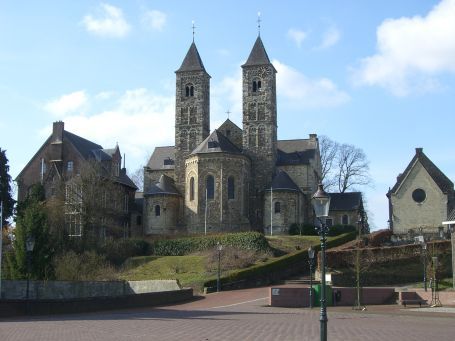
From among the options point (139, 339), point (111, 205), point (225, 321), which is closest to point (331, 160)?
point (111, 205)

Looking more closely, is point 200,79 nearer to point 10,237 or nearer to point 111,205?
point 111,205

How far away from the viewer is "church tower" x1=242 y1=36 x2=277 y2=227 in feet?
250

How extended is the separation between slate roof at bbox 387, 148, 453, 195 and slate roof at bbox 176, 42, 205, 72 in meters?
27.5

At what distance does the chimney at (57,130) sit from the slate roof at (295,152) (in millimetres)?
25593

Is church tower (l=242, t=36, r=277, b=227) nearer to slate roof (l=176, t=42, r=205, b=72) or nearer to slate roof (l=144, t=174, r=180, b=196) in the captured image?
slate roof (l=176, t=42, r=205, b=72)

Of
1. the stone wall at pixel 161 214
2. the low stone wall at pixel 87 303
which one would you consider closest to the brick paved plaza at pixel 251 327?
the low stone wall at pixel 87 303

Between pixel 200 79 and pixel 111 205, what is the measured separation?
2002cm

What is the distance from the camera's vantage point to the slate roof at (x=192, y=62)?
80312mm

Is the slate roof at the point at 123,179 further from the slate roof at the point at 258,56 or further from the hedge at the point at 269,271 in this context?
the hedge at the point at 269,271

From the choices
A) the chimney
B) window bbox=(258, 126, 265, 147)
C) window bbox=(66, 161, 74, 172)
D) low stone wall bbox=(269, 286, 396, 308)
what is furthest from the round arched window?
the chimney

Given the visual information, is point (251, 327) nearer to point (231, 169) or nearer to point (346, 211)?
point (231, 169)

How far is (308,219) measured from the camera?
78.1 metres

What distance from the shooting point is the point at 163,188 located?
246 feet

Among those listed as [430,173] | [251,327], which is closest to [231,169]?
[430,173]
